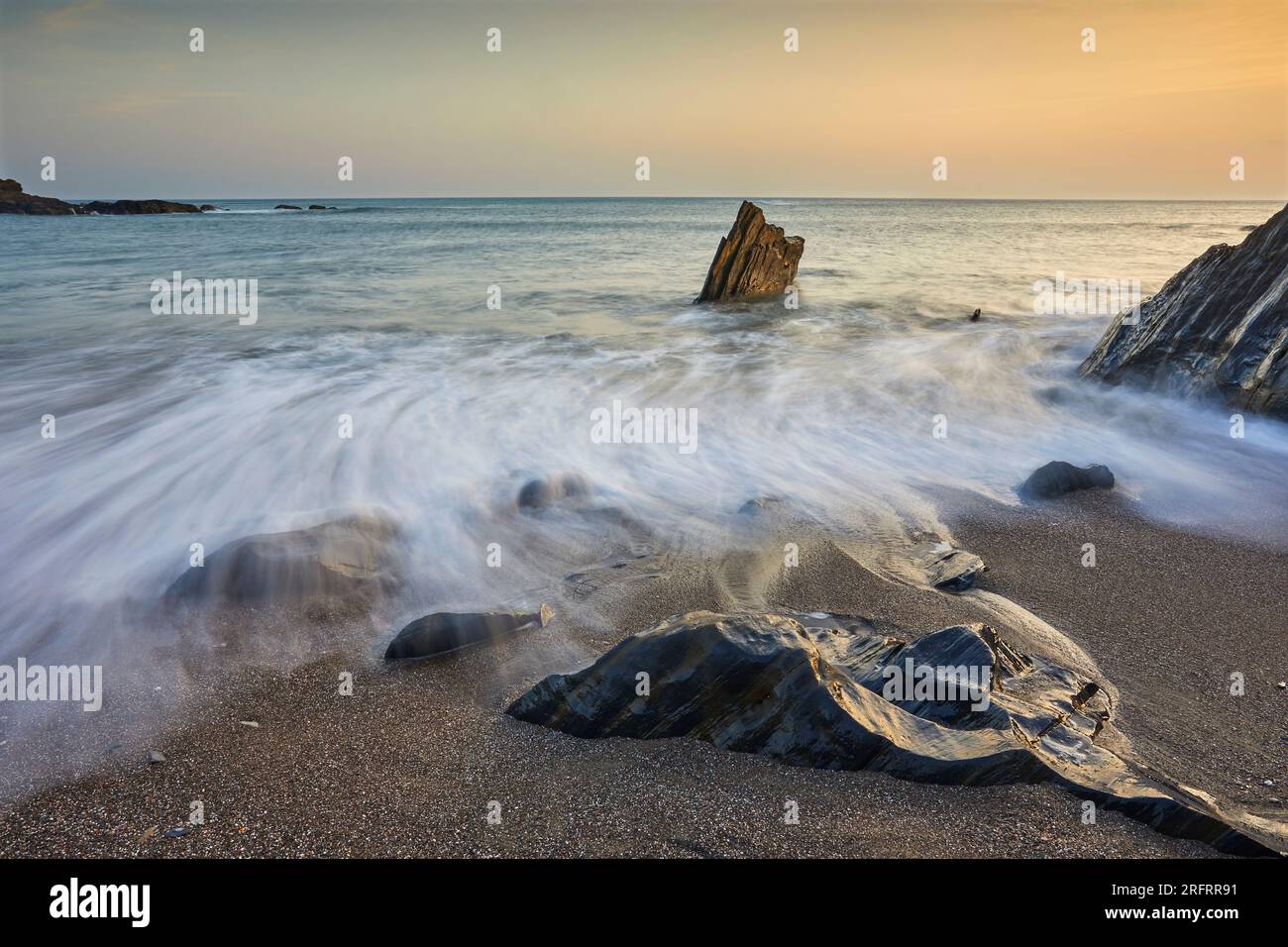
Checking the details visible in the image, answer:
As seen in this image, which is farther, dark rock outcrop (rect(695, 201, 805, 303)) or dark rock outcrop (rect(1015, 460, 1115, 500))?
dark rock outcrop (rect(695, 201, 805, 303))

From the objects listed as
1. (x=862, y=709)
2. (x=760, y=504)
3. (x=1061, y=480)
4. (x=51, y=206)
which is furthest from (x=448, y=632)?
(x=51, y=206)

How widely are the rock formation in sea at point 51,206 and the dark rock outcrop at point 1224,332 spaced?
9852 cm

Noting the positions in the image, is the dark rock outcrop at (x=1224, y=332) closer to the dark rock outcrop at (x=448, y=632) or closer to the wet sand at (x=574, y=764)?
the wet sand at (x=574, y=764)

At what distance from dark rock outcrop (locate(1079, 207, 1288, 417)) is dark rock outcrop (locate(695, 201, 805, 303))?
10.2 meters

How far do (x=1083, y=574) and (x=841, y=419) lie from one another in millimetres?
4563

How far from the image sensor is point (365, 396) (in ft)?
34.3

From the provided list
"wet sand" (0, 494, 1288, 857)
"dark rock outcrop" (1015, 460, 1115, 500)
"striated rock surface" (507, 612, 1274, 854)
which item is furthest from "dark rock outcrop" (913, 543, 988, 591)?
"dark rock outcrop" (1015, 460, 1115, 500)

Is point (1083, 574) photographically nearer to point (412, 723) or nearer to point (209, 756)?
point (412, 723)

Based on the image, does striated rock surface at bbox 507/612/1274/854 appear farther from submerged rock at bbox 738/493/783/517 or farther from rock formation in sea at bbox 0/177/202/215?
rock formation in sea at bbox 0/177/202/215

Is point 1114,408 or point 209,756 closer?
point 209,756

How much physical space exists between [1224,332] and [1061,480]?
14.7 feet

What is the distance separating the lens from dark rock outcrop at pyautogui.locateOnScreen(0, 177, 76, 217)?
3020 inches
